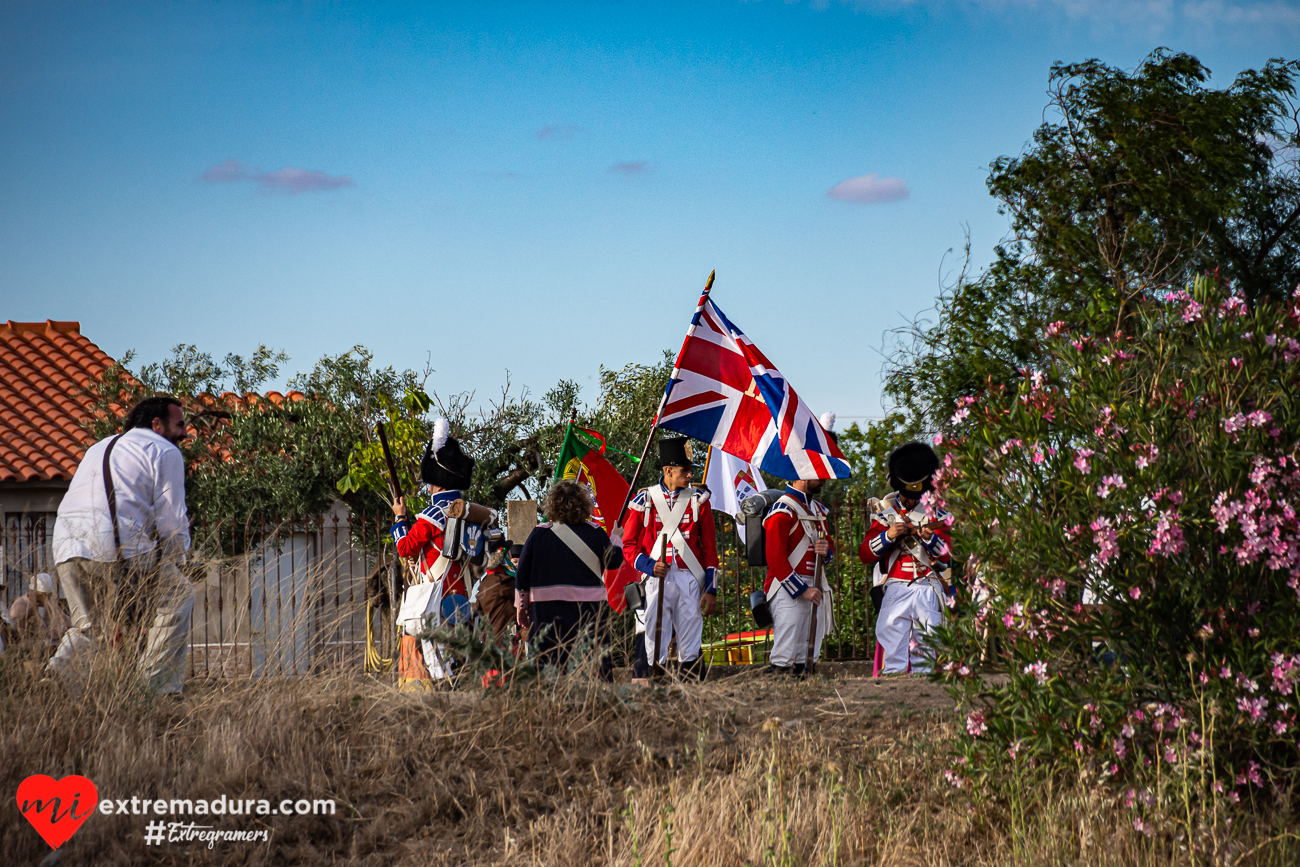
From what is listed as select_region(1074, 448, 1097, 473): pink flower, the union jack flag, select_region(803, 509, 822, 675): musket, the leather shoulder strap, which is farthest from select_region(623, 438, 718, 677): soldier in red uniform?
select_region(1074, 448, 1097, 473): pink flower

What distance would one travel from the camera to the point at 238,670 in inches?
231

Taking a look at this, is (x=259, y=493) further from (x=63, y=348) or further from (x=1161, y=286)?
(x=1161, y=286)

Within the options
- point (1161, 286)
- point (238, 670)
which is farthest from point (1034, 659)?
point (1161, 286)

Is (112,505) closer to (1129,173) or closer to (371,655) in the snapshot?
(371,655)

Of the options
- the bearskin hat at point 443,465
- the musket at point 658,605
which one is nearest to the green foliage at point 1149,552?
the musket at point 658,605

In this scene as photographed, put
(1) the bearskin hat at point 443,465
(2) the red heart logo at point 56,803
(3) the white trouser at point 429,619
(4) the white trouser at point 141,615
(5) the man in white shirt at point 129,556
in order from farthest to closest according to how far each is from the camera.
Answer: (1) the bearskin hat at point 443,465, (3) the white trouser at point 429,619, (5) the man in white shirt at point 129,556, (4) the white trouser at point 141,615, (2) the red heart logo at point 56,803

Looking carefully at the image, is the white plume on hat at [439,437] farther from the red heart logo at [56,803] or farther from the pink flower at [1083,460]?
the pink flower at [1083,460]

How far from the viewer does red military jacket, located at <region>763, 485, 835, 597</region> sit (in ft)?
27.2

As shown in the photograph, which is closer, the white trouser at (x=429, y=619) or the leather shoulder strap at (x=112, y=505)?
the leather shoulder strap at (x=112, y=505)

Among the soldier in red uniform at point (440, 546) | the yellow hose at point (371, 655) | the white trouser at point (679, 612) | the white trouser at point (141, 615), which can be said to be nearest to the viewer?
the white trouser at point (141, 615)

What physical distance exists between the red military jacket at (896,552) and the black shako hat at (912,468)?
0.43 ft

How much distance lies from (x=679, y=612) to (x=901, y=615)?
1690 millimetres

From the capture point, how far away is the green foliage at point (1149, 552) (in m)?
3.64

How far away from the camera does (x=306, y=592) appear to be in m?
5.87
